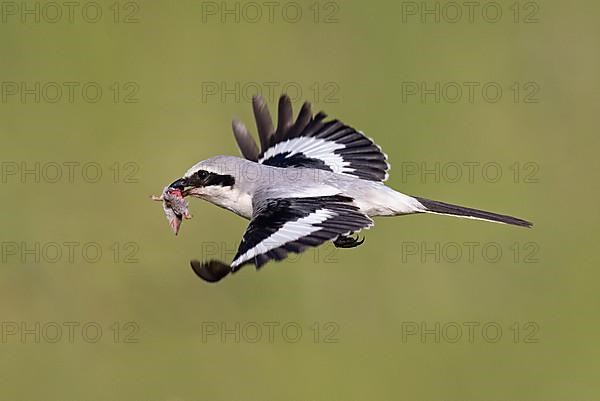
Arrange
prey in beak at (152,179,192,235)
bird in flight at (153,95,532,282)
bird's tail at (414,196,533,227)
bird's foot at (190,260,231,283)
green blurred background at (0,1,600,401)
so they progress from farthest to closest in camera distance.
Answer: green blurred background at (0,1,600,401) < bird's tail at (414,196,533,227) < prey in beak at (152,179,192,235) < bird in flight at (153,95,532,282) < bird's foot at (190,260,231,283)

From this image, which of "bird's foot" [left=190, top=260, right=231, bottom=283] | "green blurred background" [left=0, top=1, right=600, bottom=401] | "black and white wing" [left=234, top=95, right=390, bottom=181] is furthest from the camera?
"green blurred background" [left=0, top=1, right=600, bottom=401]

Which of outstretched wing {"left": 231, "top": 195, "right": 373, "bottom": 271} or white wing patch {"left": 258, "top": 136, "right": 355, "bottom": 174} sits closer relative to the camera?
outstretched wing {"left": 231, "top": 195, "right": 373, "bottom": 271}

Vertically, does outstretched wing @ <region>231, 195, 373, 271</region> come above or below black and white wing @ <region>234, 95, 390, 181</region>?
below

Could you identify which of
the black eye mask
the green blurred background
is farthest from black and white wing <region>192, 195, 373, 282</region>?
the green blurred background

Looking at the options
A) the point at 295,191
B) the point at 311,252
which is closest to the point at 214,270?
the point at 295,191

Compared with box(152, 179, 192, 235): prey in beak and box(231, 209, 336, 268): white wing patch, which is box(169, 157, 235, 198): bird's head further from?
box(231, 209, 336, 268): white wing patch

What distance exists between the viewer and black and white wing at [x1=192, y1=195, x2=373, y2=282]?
4180 millimetres

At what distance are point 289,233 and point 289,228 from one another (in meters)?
0.07

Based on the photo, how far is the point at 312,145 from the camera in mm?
6477

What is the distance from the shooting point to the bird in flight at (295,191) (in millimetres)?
4441

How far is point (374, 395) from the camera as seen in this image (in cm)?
656

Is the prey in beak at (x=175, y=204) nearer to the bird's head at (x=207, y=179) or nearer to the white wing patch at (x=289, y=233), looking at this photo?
the bird's head at (x=207, y=179)

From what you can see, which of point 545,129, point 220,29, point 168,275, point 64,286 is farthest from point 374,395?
point 220,29

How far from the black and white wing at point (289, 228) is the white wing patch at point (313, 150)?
1.02 meters
